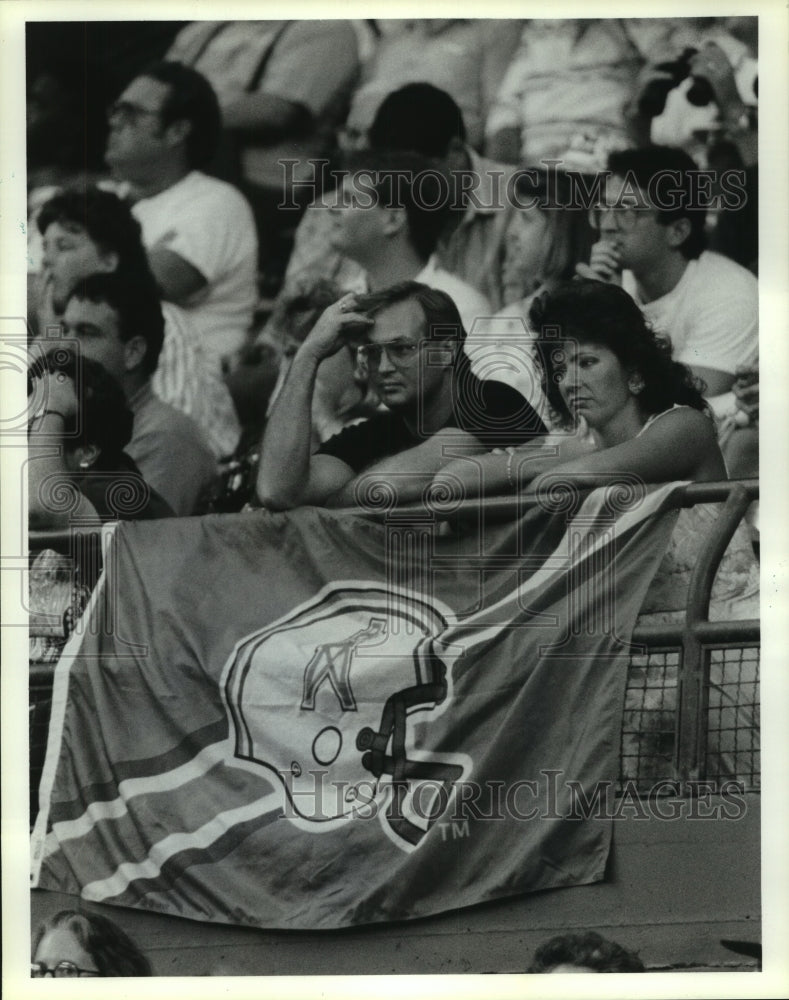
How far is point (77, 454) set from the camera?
6.18 meters

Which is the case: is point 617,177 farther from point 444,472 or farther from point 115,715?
point 115,715

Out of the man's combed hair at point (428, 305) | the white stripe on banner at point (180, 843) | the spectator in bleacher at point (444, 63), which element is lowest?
the white stripe on banner at point (180, 843)

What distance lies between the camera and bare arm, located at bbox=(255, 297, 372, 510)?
20.1 feet

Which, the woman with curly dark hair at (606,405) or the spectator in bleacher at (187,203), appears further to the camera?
the spectator in bleacher at (187,203)

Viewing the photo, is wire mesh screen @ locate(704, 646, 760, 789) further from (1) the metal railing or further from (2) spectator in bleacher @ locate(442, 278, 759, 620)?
(2) spectator in bleacher @ locate(442, 278, 759, 620)

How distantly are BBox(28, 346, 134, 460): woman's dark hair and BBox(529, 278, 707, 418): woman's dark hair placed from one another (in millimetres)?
1792

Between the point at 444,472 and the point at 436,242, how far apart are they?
99 centimetres

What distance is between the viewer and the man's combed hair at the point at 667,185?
6.17 m

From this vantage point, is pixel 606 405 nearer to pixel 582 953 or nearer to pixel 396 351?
pixel 396 351

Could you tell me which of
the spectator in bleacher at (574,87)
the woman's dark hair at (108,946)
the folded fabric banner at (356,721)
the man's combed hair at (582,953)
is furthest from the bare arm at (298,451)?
the man's combed hair at (582,953)

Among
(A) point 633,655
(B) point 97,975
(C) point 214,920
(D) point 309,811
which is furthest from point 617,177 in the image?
(B) point 97,975

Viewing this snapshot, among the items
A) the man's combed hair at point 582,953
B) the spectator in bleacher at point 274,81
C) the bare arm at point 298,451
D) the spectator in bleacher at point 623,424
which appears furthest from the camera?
the spectator in bleacher at point 274,81

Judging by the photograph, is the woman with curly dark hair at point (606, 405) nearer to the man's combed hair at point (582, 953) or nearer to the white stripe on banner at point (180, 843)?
the white stripe on banner at point (180, 843)

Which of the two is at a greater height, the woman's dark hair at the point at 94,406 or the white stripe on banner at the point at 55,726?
the woman's dark hair at the point at 94,406
